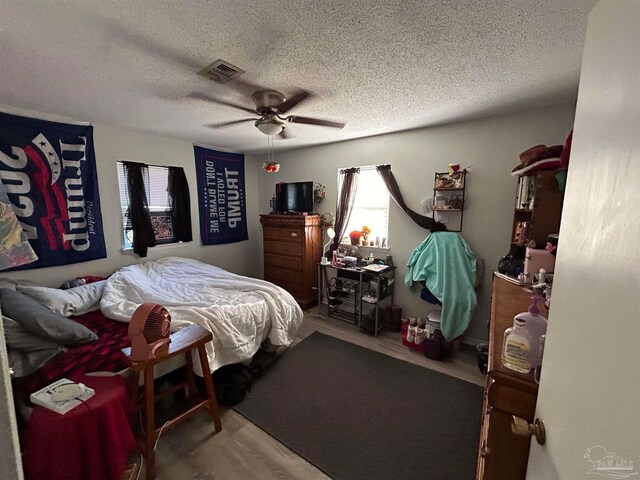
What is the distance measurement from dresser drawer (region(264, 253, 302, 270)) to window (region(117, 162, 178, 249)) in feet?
4.44

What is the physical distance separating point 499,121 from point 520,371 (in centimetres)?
253

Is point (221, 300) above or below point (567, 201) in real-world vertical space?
below

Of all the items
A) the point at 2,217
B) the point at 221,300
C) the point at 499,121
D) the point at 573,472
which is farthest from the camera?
the point at 499,121

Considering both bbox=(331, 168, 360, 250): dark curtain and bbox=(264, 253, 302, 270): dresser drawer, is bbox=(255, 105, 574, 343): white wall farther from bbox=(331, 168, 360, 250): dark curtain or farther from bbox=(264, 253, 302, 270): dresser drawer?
bbox=(264, 253, 302, 270): dresser drawer

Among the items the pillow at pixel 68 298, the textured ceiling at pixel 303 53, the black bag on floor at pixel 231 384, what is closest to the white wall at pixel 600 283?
the textured ceiling at pixel 303 53

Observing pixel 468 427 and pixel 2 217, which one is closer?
pixel 2 217

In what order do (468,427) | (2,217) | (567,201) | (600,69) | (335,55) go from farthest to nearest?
(468,427) < (335,55) < (2,217) < (567,201) < (600,69)

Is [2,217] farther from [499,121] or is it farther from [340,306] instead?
[499,121]

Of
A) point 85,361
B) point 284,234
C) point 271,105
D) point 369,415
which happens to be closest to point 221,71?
point 271,105

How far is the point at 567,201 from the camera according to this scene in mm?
684

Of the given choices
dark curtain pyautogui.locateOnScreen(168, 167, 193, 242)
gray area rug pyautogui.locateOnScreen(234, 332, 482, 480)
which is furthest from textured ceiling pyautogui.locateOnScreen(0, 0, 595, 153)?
gray area rug pyautogui.locateOnScreen(234, 332, 482, 480)

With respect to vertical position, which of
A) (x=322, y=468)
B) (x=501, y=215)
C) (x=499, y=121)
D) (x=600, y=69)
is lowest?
(x=322, y=468)

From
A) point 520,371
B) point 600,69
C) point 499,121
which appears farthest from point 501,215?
point 600,69

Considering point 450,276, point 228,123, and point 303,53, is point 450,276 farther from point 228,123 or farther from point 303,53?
point 228,123
